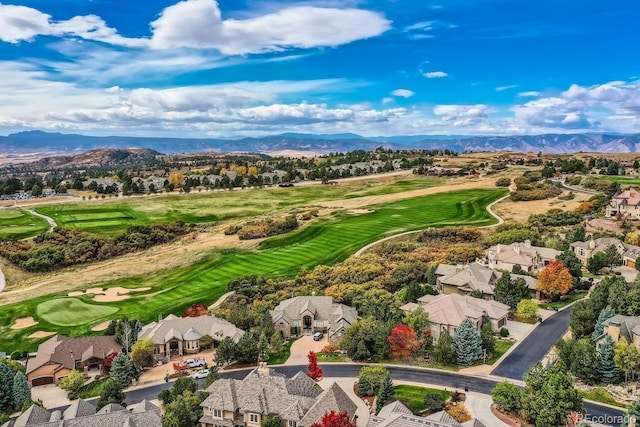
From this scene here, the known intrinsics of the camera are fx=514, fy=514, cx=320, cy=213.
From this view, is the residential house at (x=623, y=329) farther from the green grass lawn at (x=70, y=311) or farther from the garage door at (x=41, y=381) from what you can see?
the green grass lawn at (x=70, y=311)

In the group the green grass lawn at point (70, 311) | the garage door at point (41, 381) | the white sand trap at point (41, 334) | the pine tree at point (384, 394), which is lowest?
the garage door at point (41, 381)

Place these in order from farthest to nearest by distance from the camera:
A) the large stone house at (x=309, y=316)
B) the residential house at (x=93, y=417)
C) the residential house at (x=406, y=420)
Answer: the large stone house at (x=309, y=316) → the residential house at (x=93, y=417) → the residential house at (x=406, y=420)

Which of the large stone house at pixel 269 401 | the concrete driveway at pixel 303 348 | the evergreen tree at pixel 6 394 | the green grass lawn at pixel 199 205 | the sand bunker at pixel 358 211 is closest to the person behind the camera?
the large stone house at pixel 269 401

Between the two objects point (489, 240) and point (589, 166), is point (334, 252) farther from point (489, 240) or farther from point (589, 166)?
point (589, 166)

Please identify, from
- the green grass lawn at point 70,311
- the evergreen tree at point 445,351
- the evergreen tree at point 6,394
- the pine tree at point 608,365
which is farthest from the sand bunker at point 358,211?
the evergreen tree at point 6,394

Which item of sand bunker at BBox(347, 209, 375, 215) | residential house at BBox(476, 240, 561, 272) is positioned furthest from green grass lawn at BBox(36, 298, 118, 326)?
sand bunker at BBox(347, 209, 375, 215)

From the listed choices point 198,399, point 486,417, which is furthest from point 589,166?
point 198,399
